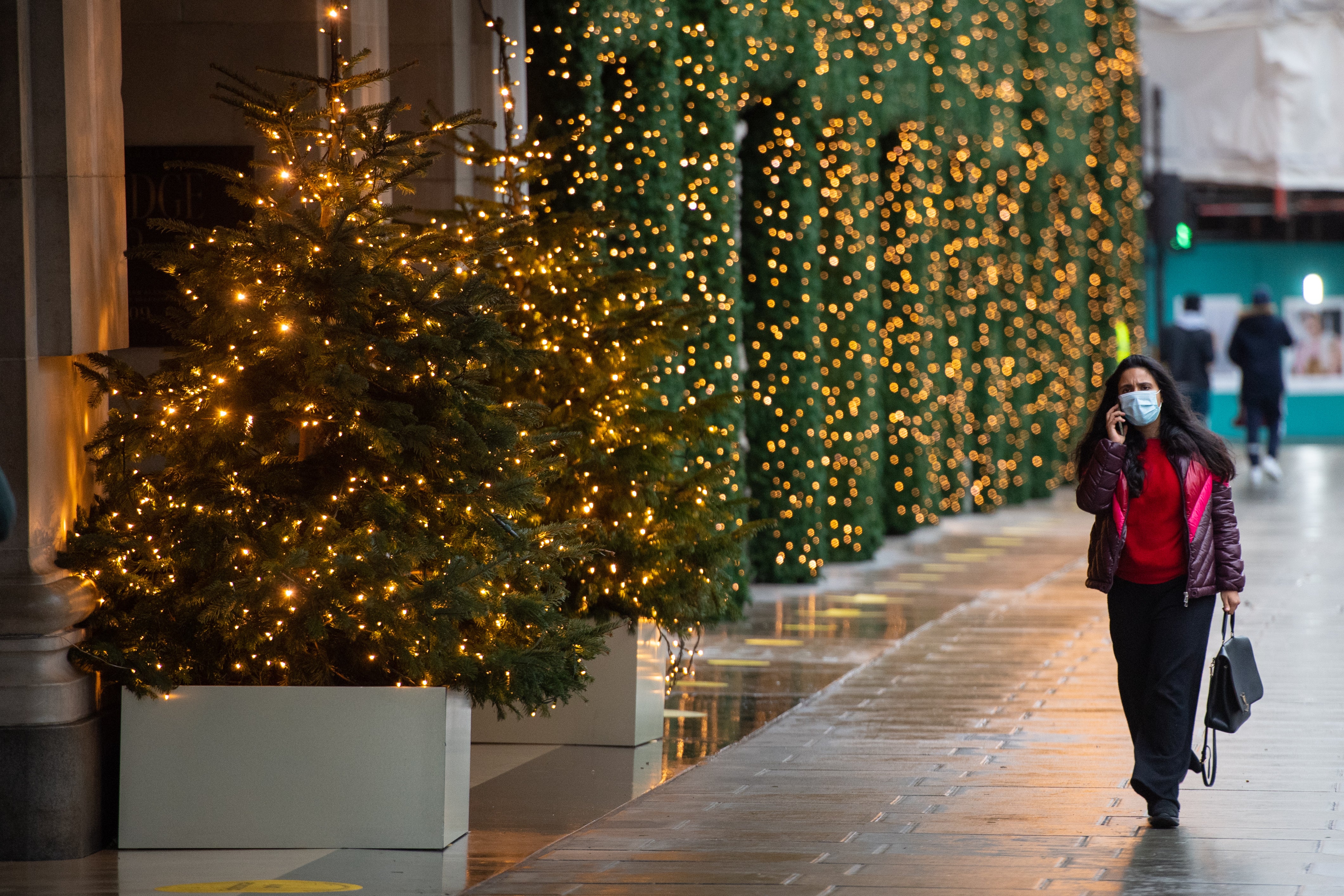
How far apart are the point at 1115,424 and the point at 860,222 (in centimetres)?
904

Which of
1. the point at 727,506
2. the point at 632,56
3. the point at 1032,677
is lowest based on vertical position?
the point at 1032,677

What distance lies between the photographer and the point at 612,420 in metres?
8.66

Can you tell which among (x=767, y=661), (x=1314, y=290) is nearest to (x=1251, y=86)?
(x=1314, y=290)

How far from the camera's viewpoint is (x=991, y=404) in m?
21.0

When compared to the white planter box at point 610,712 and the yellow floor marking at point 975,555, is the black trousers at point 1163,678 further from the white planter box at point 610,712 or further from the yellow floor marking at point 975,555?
the yellow floor marking at point 975,555

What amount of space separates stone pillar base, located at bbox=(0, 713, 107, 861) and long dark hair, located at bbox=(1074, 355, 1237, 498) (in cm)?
367

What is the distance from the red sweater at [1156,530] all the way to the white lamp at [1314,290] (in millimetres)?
26663

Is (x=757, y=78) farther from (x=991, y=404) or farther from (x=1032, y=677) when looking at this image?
(x=991, y=404)

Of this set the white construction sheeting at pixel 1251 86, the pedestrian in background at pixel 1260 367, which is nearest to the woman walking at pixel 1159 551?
the pedestrian in background at pixel 1260 367

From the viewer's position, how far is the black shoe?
7.12 metres

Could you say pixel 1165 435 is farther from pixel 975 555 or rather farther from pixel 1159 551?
pixel 975 555

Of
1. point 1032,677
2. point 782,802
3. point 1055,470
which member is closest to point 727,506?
point 782,802

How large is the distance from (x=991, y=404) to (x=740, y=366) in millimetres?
7193

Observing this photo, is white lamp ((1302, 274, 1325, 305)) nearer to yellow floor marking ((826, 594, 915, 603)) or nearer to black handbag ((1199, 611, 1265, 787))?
yellow floor marking ((826, 594, 915, 603))
